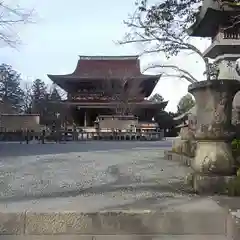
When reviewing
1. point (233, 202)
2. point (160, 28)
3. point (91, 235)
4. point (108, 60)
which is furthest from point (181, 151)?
point (108, 60)

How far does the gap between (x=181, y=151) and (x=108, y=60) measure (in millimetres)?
33380

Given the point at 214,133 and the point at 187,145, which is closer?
the point at 214,133

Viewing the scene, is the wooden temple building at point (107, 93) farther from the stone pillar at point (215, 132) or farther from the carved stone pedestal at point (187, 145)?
the stone pillar at point (215, 132)

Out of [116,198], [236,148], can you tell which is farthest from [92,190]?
[236,148]

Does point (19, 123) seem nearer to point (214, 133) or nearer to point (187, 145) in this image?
point (187, 145)

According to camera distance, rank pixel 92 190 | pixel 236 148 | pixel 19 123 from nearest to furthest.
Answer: pixel 92 190 < pixel 236 148 < pixel 19 123

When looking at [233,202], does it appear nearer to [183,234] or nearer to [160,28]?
[183,234]

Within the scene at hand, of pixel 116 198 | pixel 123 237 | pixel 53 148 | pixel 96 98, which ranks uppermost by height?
pixel 96 98

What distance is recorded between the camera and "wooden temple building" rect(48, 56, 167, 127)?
37.8 metres

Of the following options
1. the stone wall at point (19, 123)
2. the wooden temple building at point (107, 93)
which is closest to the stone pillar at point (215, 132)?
the stone wall at point (19, 123)

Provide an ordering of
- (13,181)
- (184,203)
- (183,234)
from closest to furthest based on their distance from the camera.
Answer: (183,234) → (184,203) → (13,181)

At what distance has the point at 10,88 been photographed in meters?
54.9

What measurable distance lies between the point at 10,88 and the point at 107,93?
21586 mm

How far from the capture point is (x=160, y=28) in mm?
9008
